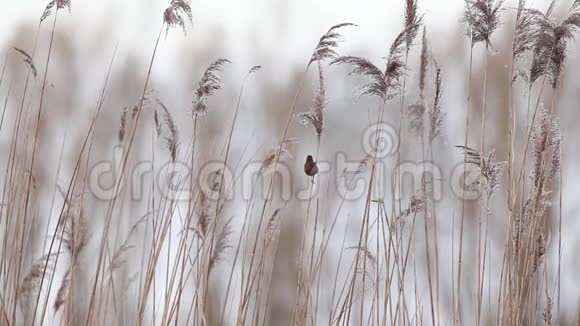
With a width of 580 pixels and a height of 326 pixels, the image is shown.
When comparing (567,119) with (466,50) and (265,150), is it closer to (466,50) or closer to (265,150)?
(466,50)

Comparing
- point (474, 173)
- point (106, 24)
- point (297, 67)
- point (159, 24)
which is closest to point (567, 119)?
point (474, 173)

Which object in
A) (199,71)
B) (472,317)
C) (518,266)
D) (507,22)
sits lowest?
(472,317)

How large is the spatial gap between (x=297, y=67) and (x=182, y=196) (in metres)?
0.66

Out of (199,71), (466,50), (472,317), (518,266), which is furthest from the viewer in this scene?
(199,71)

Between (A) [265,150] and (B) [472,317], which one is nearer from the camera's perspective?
(B) [472,317]

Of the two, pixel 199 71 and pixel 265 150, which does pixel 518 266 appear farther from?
pixel 199 71

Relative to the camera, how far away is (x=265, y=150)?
111 inches

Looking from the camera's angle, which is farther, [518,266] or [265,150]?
[265,150]

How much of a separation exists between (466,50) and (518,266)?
90 centimetres

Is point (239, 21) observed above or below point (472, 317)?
above

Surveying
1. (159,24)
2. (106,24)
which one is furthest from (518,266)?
(106,24)

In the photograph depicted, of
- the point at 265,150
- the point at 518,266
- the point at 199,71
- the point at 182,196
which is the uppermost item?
the point at 199,71

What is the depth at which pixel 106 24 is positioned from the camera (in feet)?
10.4

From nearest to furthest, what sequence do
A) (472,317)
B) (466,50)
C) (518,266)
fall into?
(518,266) < (472,317) < (466,50)
